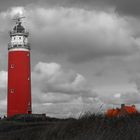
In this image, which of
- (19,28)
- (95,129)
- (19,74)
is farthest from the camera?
(19,28)

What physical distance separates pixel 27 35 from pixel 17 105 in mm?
8279

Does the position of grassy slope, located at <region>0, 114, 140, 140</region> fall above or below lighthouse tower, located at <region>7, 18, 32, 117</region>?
below

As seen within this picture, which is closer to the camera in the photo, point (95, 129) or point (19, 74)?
point (95, 129)

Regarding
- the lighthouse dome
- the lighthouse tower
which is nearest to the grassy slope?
the lighthouse tower

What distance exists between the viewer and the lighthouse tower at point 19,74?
4372 cm

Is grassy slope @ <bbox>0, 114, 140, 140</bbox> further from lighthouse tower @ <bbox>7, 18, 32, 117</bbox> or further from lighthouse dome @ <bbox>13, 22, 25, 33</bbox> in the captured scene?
lighthouse dome @ <bbox>13, 22, 25, 33</bbox>

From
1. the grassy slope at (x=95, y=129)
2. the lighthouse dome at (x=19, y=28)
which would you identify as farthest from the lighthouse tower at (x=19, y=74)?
the grassy slope at (x=95, y=129)

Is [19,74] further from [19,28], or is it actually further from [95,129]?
[95,129]

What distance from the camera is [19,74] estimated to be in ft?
147

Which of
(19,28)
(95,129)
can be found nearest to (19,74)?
(19,28)

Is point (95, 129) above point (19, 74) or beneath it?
beneath

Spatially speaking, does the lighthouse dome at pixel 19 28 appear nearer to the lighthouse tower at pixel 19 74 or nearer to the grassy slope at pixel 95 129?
the lighthouse tower at pixel 19 74

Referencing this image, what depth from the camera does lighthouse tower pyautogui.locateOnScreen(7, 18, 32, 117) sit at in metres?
43.7

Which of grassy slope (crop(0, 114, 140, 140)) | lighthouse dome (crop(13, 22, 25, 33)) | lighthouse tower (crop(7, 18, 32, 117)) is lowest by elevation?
grassy slope (crop(0, 114, 140, 140))
